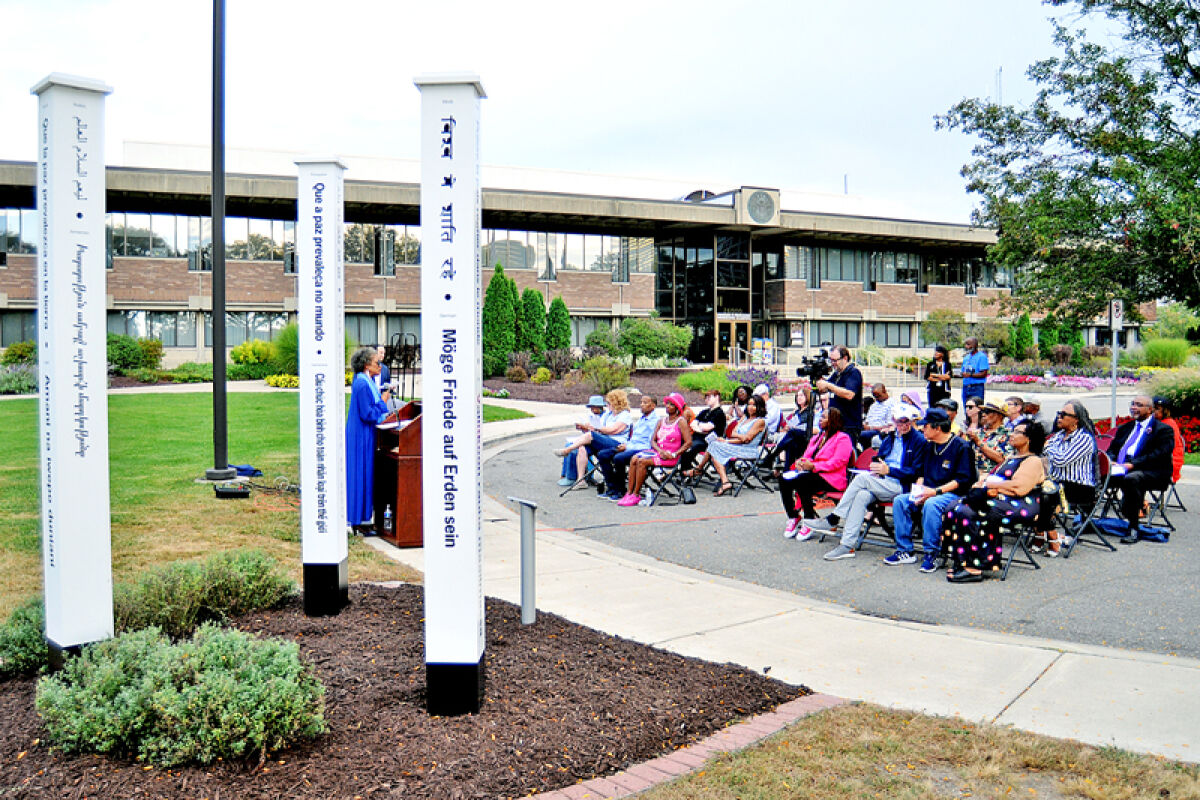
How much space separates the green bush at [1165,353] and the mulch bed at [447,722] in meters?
44.0

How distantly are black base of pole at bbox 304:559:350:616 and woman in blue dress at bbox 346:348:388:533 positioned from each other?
3.45 m

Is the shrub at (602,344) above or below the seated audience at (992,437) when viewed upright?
above

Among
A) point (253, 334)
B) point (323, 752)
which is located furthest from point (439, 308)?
point (253, 334)

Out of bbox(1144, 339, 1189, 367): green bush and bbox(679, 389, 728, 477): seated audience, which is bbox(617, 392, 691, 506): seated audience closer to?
bbox(679, 389, 728, 477): seated audience

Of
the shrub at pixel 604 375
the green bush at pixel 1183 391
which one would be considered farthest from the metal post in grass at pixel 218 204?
the shrub at pixel 604 375

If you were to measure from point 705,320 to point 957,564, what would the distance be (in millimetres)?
41489

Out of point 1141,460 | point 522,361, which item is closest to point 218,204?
point 1141,460

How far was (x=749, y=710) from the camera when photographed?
477 cm

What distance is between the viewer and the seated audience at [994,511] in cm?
808

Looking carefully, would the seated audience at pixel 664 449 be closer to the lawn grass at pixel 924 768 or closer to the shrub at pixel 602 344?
the lawn grass at pixel 924 768

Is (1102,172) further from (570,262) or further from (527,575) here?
(570,262)

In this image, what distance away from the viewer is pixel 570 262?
147ft

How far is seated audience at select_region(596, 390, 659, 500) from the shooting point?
12625 millimetres

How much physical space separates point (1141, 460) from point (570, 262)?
36.2 m
